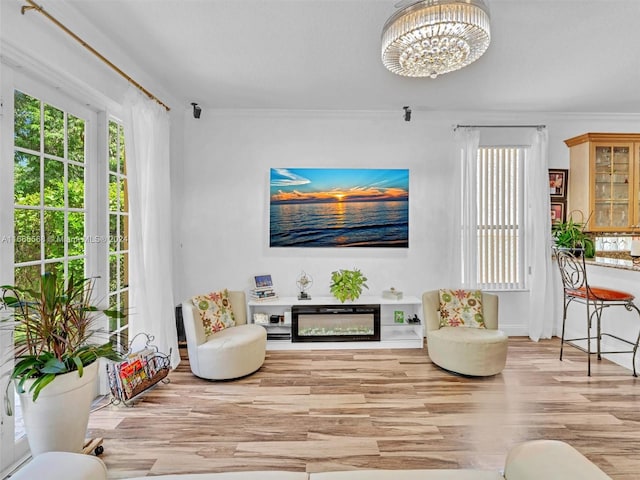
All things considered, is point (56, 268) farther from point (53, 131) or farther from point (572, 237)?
point (572, 237)

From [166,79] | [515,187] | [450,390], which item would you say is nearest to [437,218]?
[515,187]

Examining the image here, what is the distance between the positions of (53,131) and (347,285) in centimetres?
290

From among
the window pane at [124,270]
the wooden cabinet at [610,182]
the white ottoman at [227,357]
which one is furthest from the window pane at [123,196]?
the wooden cabinet at [610,182]

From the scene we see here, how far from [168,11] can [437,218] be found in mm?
3373

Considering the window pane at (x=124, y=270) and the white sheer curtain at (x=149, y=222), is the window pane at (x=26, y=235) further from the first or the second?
the window pane at (x=124, y=270)

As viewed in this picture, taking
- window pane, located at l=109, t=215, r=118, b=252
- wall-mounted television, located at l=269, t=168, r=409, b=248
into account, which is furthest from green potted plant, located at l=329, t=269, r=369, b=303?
window pane, located at l=109, t=215, r=118, b=252

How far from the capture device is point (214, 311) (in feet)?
11.2

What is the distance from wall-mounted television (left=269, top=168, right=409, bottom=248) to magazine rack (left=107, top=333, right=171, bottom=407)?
5.75 feet

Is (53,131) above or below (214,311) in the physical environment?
above

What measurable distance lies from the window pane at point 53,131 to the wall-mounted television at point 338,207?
212 cm

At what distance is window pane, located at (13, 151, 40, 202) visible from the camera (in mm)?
2066

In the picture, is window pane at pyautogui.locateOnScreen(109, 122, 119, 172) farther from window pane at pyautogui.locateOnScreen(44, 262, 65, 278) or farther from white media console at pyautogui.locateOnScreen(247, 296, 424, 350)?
white media console at pyautogui.locateOnScreen(247, 296, 424, 350)

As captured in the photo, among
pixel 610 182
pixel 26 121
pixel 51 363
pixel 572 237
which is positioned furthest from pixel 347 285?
pixel 610 182

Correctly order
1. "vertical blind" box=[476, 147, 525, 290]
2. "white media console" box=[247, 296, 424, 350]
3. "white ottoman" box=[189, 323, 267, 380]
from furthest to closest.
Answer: "vertical blind" box=[476, 147, 525, 290]
"white media console" box=[247, 296, 424, 350]
"white ottoman" box=[189, 323, 267, 380]
